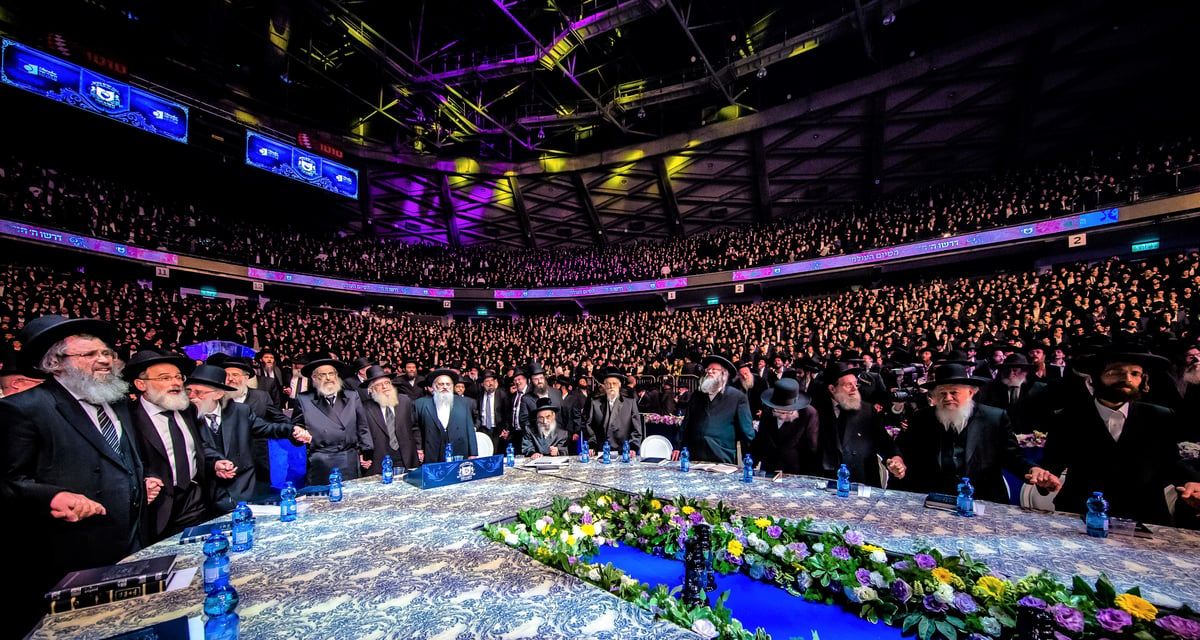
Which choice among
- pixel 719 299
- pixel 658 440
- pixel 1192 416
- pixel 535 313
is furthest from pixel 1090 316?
pixel 535 313

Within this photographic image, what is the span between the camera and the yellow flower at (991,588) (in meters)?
1.81

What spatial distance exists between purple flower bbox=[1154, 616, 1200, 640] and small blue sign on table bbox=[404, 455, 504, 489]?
3875 millimetres

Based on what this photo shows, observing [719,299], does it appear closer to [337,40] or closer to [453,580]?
[337,40]

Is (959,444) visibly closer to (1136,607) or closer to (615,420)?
(1136,607)

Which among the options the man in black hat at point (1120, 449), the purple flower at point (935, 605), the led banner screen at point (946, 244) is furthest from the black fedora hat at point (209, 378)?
the led banner screen at point (946, 244)

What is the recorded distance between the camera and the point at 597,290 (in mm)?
27438

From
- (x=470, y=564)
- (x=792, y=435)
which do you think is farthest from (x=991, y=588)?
(x=792, y=435)

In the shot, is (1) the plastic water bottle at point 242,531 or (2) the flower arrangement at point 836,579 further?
(1) the plastic water bottle at point 242,531

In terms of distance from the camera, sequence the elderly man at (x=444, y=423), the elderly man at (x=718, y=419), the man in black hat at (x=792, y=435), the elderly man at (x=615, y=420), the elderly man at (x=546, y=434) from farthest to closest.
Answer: the elderly man at (x=615, y=420) < the elderly man at (x=546, y=434) < the elderly man at (x=444, y=423) < the elderly man at (x=718, y=419) < the man in black hat at (x=792, y=435)

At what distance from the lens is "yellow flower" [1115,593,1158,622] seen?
1.57 m

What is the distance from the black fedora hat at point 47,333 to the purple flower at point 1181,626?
5.45 m

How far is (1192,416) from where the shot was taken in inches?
190

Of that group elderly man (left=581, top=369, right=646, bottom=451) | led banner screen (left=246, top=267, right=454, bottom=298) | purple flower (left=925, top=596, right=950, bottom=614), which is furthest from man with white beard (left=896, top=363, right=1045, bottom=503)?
led banner screen (left=246, top=267, right=454, bottom=298)

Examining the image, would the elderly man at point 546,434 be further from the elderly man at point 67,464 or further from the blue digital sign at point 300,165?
the blue digital sign at point 300,165
